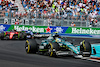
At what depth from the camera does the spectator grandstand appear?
817 inches

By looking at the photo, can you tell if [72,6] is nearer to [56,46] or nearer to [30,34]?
[30,34]

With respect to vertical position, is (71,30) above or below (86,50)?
above

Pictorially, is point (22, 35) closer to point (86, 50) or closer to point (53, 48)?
point (53, 48)

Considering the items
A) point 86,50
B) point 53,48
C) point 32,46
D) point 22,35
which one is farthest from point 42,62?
point 22,35

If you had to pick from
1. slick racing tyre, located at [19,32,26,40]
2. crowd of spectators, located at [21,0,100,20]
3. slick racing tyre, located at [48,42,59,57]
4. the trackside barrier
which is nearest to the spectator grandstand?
crowd of spectators, located at [21,0,100,20]

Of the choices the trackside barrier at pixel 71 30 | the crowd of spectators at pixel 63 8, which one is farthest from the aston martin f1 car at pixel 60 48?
the trackside barrier at pixel 71 30

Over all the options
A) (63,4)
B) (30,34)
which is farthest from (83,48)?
(63,4)

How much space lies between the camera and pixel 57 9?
22672mm

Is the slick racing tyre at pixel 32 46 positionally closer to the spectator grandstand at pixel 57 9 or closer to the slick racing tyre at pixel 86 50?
the slick racing tyre at pixel 86 50

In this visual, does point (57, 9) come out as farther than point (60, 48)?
Yes

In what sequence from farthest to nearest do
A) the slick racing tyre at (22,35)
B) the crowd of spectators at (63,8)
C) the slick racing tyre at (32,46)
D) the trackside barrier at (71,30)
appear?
the trackside barrier at (71,30) < the crowd of spectators at (63,8) < the slick racing tyre at (22,35) < the slick racing tyre at (32,46)

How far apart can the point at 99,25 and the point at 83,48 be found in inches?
565

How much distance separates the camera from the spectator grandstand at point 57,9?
68.1 feet

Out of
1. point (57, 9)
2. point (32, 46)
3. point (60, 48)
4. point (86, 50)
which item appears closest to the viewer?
point (86, 50)
